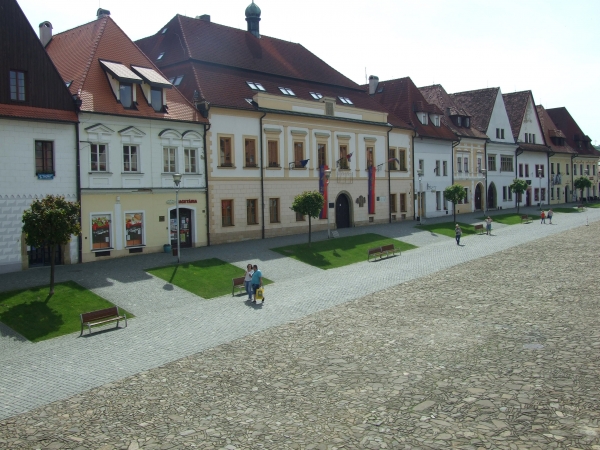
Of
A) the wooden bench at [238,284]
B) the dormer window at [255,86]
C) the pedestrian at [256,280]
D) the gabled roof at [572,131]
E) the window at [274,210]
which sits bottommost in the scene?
the wooden bench at [238,284]

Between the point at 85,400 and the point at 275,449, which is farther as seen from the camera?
the point at 85,400

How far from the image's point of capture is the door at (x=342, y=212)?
45438mm

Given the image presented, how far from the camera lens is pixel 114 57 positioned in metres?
33.1

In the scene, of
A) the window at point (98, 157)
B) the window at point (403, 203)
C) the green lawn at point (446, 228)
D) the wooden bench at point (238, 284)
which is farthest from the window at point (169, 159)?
the window at point (403, 203)

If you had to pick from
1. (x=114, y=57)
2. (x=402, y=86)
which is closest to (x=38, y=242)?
(x=114, y=57)

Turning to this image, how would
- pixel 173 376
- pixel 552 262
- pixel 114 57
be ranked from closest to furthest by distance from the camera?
pixel 173 376
pixel 552 262
pixel 114 57

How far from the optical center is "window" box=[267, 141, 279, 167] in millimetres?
39750

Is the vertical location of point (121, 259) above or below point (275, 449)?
above

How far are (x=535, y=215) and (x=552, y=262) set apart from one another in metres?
31.3

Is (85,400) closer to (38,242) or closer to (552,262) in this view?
(38,242)

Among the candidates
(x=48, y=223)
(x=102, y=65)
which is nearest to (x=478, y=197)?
(x=102, y=65)

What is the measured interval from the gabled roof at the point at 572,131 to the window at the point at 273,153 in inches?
2449

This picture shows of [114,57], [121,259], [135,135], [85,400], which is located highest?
[114,57]

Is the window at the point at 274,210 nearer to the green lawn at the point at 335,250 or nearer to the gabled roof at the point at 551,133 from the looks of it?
the green lawn at the point at 335,250
